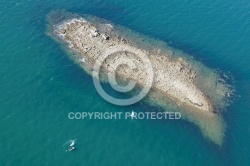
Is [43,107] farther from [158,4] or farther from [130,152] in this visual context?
[158,4]

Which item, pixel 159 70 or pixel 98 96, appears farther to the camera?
pixel 159 70

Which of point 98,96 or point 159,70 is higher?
point 159,70

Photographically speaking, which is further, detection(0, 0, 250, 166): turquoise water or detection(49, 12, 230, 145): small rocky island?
detection(49, 12, 230, 145): small rocky island

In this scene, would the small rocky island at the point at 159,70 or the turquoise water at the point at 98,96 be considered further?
the small rocky island at the point at 159,70
